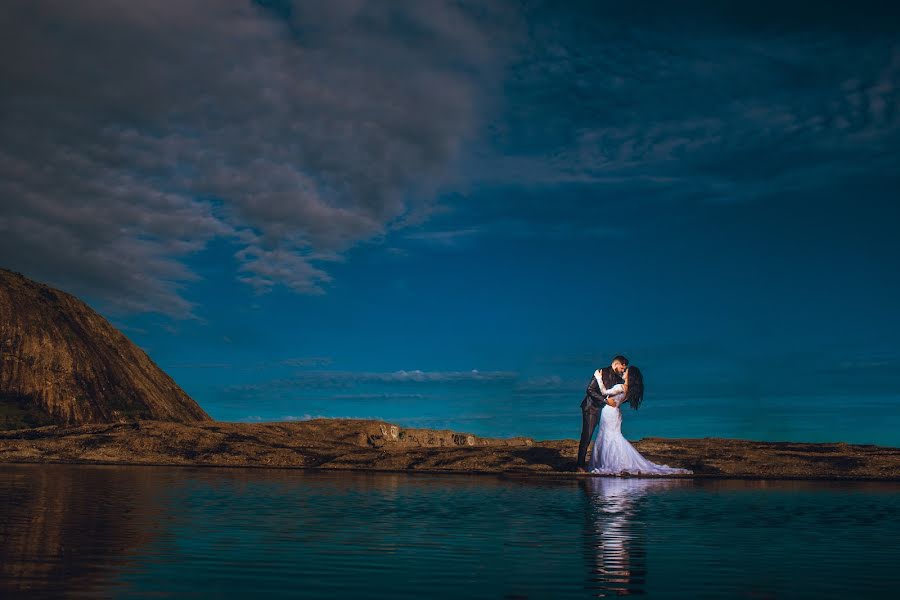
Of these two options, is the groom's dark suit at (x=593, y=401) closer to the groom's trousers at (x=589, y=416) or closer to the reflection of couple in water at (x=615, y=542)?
the groom's trousers at (x=589, y=416)

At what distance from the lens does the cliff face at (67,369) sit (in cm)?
10600

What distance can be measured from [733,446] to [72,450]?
1972 inches

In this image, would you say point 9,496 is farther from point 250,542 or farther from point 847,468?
point 847,468

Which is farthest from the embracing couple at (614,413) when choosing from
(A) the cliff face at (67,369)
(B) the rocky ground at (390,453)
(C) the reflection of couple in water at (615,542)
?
(A) the cliff face at (67,369)

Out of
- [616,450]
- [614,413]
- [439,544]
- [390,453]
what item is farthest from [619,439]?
[439,544]

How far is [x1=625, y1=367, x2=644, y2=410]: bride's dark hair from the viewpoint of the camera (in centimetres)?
3809

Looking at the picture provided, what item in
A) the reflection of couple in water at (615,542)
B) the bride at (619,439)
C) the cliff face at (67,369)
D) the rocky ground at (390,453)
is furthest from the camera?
the cliff face at (67,369)

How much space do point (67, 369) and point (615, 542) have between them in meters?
117

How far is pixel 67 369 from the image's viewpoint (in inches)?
4493

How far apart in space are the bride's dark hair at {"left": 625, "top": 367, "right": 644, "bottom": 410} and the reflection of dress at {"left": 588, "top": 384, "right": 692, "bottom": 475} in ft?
1.55

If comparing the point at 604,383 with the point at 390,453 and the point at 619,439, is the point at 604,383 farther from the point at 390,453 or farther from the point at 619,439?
the point at 390,453

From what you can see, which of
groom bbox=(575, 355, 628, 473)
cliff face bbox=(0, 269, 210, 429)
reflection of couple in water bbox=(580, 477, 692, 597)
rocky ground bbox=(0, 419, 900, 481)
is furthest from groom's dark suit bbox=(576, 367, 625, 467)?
cliff face bbox=(0, 269, 210, 429)

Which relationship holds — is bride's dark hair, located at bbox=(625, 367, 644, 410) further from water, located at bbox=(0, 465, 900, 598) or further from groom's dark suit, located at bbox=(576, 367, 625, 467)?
water, located at bbox=(0, 465, 900, 598)

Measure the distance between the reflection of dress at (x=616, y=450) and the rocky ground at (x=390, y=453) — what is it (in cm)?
202
